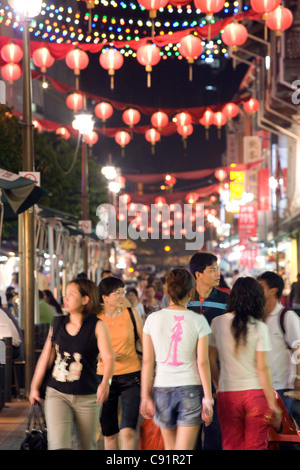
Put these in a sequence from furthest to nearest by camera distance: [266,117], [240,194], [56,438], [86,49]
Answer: [240,194] → [266,117] → [86,49] → [56,438]

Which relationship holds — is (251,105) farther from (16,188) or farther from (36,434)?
(36,434)

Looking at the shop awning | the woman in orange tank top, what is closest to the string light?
the shop awning

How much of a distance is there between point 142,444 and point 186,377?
3.37 feet

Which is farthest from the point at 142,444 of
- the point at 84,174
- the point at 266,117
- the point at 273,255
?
the point at 273,255

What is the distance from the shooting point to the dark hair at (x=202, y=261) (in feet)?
24.3

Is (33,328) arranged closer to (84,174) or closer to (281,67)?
(84,174)

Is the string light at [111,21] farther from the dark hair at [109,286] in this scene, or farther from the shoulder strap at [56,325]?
the shoulder strap at [56,325]

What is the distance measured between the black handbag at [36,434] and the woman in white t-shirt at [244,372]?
133cm

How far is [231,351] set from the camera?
6.07 metres

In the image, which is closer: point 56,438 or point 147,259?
point 56,438

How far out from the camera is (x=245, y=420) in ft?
19.5

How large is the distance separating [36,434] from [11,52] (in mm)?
15373

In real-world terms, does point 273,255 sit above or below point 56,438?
above

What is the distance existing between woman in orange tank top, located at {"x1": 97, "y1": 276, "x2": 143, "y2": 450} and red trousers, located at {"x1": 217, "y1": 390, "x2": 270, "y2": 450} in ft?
5.17
